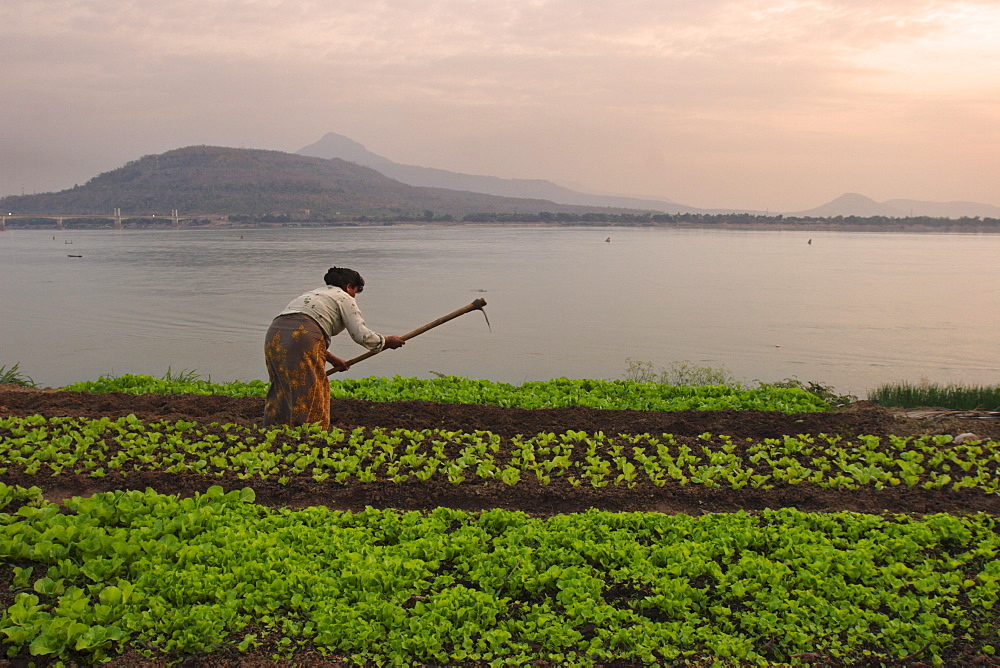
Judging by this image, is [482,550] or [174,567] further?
[482,550]

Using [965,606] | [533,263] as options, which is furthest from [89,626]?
[533,263]

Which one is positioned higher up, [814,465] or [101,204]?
[101,204]

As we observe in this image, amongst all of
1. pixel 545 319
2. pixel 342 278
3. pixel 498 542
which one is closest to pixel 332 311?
pixel 342 278

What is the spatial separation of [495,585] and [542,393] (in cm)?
573

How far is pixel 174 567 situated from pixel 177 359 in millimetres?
15236

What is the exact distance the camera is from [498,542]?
211 inches

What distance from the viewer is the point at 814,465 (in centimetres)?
734

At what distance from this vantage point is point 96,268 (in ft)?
162

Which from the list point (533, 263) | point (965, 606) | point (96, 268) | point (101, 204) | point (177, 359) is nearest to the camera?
point (965, 606)

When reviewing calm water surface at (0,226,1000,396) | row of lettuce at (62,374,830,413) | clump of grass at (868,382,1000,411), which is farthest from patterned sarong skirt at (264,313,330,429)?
calm water surface at (0,226,1000,396)

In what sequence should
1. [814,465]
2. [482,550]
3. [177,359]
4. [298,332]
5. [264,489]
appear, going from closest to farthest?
[482,550] → [264,489] → [814,465] → [298,332] → [177,359]

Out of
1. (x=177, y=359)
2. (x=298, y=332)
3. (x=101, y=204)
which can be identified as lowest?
(x=177, y=359)

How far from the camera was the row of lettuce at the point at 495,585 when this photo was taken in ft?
14.2

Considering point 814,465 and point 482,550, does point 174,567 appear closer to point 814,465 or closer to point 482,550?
point 482,550
